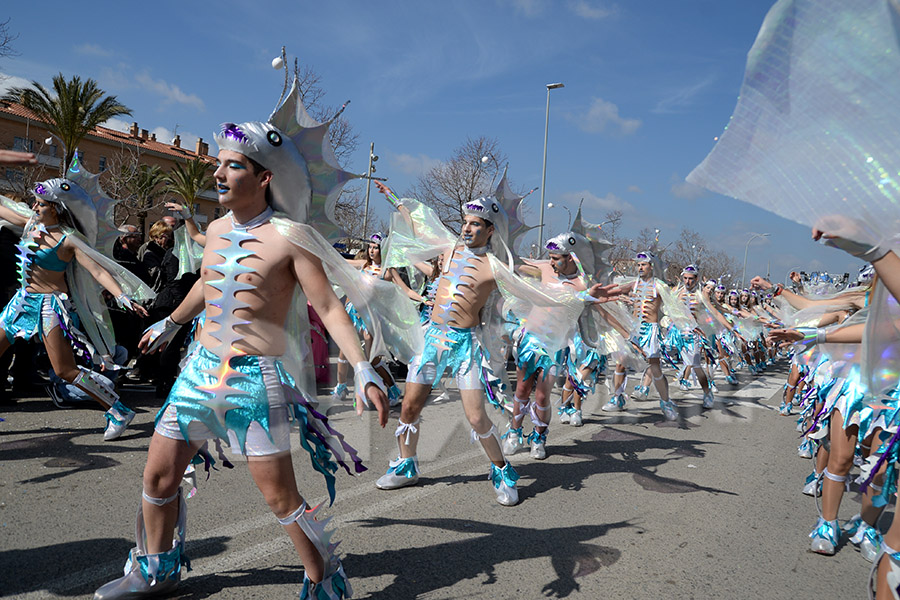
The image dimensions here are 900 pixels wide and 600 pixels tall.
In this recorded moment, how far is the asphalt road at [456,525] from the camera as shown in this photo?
328 centimetres

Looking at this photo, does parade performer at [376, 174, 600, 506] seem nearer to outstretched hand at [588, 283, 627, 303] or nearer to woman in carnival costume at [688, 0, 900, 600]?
outstretched hand at [588, 283, 627, 303]

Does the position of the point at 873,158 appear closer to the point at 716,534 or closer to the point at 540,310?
the point at 716,534

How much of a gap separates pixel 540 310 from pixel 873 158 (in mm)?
3882

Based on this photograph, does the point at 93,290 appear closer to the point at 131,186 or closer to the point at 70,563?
the point at 70,563

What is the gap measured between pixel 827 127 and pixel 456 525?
3.16 m

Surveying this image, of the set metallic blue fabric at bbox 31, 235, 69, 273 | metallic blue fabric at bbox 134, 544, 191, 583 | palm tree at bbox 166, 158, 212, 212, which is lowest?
metallic blue fabric at bbox 134, 544, 191, 583

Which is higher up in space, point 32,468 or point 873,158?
point 873,158

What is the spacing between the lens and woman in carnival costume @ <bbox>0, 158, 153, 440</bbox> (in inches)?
203

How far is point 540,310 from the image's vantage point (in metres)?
5.75

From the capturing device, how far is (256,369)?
274 cm

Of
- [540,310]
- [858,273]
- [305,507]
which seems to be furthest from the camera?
[540,310]

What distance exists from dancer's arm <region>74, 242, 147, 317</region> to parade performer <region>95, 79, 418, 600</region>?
7.89 feet

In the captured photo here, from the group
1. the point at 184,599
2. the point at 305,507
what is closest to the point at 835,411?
the point at 305,507

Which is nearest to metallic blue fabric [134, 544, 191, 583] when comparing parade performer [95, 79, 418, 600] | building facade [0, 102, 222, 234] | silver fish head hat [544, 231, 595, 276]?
parade performer [95, 79, 418, 600]
